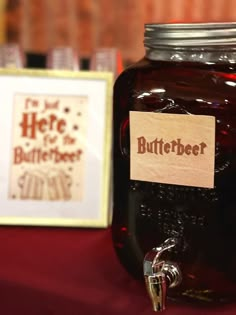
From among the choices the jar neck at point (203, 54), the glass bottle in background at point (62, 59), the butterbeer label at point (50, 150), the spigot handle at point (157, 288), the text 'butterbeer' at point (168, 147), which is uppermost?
the jar neck at point (203, 54)

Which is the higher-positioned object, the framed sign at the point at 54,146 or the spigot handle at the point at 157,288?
the framed sign at the point at 54,146

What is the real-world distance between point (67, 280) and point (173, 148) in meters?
0.20

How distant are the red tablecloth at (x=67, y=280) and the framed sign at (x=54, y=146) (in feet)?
0.14

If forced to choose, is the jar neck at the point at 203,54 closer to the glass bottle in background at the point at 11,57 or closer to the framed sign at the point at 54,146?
the framed sign at the point at 54,146

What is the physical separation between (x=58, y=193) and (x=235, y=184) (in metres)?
0.30

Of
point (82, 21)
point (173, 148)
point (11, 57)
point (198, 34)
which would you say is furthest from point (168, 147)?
point (82, 21)

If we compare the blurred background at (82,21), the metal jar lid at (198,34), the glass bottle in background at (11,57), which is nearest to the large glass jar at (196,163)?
the metal jar lid at (198,34)

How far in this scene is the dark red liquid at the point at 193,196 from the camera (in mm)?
643

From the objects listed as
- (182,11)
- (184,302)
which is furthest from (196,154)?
(182,11)

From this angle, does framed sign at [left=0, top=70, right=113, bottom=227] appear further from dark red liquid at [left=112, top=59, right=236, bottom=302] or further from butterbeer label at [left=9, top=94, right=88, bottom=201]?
dark red liquid at [left=112, top=59, right=236, bottom=302]

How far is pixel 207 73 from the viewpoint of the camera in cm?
65

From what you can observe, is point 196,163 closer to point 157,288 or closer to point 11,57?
point 157,288

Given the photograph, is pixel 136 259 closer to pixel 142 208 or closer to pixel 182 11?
pixel 142 208

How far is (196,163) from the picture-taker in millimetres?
663
